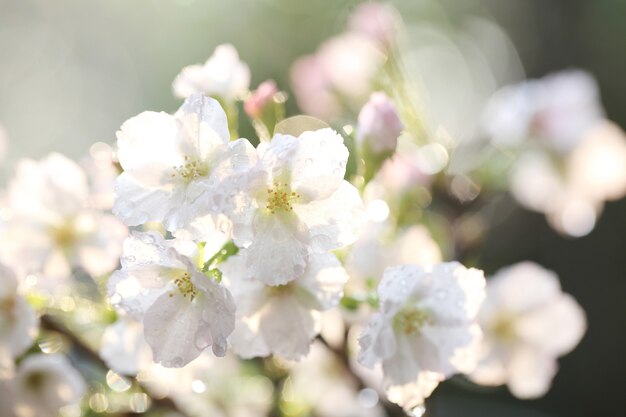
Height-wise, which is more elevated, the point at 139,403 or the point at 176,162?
the point at 176,162

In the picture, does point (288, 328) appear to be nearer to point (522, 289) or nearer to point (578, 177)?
point (522, 289)

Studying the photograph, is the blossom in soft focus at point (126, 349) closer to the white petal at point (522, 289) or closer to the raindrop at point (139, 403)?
the raindrop at point (139, 403)

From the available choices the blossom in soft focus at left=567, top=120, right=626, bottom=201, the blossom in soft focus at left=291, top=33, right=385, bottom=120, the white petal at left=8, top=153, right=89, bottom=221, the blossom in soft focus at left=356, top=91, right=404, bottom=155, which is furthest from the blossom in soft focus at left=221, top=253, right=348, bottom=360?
the blossom in soft focus at left=567, top=120, right=626, bottom=201

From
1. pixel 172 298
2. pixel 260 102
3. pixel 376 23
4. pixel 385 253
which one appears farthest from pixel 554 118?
pixel 172 298

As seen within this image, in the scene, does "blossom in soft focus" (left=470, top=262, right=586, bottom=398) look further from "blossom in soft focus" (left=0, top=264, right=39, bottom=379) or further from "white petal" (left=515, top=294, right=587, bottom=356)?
"blossom in soft focus" (left=0, top=264, right=39, bottom=379)

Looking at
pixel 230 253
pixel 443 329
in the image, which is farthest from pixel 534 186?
pixel 230 253

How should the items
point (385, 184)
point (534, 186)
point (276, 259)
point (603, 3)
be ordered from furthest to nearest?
point (603, 3) → point (534, 186) → point (385, 184) → point (276, 259)

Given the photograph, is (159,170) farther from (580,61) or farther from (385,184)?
(580,61)
